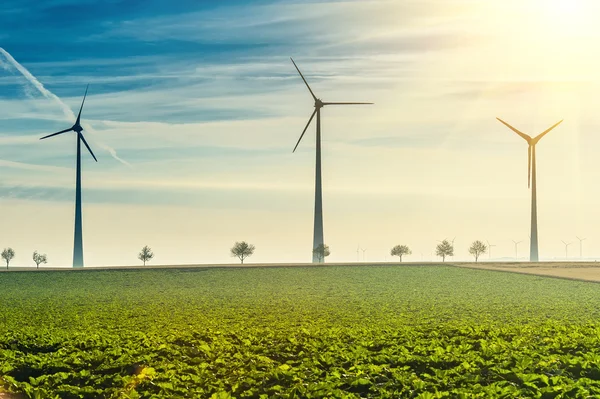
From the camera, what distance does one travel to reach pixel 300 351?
25.8m

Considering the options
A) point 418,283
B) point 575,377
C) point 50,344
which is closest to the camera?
point 575,377

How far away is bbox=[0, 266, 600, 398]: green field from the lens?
20812 mm

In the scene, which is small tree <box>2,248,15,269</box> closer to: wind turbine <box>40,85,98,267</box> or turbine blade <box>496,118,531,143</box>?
wind turbine <box>40,85,98,267</box>

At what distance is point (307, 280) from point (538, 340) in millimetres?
62972

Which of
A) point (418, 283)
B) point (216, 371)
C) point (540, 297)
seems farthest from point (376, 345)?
point (418, 283)

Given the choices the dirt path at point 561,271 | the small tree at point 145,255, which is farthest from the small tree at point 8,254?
the dirt path at point 561,271

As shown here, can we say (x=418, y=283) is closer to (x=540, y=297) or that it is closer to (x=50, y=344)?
(x=540, y=297)

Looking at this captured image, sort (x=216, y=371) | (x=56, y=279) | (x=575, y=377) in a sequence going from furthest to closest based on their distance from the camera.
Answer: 1. (x=56, y=279)
2. (x=216, y=371)
3. (x=575, y=377)

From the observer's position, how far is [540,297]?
198 feet

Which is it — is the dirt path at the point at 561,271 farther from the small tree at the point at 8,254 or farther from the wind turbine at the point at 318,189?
the small tree at the point at 8,254

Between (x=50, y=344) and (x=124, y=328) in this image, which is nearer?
(x=50, y=344)

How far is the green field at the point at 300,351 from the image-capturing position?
20812mm

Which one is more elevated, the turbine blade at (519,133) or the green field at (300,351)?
the turbine blade at (519,133)

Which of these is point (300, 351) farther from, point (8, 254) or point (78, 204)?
point (8, 254)
